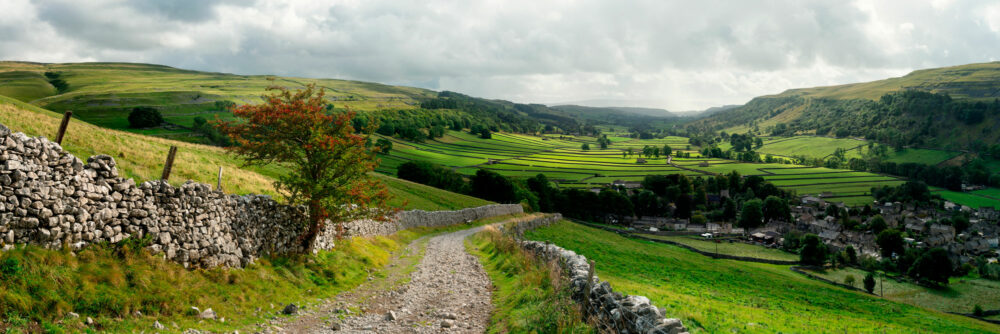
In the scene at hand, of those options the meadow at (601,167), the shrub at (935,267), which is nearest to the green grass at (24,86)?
the meadow at (601,167)

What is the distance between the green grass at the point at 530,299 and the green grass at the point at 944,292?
66700 millimetres

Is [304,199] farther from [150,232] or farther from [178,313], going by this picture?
[178,313]

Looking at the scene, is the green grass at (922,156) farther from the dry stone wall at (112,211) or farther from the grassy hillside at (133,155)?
the dry stone wall at (112,211)

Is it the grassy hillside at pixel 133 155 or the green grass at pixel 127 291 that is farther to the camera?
the grassy hillside at pixel 133 155

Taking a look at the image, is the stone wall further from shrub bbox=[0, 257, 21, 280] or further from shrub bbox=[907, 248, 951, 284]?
shrub bbox=[907, 248, 951, 284]

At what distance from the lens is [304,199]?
18.7 metres

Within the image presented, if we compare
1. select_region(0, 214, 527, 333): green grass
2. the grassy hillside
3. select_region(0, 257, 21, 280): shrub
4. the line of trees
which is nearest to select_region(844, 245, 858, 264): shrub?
the line of trees

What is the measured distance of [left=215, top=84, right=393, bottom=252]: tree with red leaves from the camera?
1681cm

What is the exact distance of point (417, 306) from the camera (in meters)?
14.8

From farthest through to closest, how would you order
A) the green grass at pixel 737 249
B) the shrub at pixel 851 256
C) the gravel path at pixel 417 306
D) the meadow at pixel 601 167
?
the meadow at pixel 601 167, the shrub at pixel 851 256, the green grass at pixel 737 249, the gravel path at pixel 417 306

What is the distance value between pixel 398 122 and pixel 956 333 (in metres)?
147

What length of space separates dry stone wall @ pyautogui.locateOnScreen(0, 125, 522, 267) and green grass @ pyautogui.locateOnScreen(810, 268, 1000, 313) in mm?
76990

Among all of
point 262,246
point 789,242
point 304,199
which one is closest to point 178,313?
point 262,246

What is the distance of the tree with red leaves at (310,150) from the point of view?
55.2 ft
